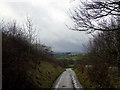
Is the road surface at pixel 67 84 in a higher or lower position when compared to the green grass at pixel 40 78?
lower

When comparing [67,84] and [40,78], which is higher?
[40,78]

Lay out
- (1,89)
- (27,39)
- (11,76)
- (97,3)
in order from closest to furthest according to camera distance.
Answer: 1. (1,89)
2. (11,76)
3. (97,3)
4. (27,39)

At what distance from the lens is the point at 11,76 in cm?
527

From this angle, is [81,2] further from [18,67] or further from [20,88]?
[20,88]

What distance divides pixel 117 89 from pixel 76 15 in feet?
16.0

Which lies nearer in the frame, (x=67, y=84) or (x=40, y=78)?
(x=40, y=78)

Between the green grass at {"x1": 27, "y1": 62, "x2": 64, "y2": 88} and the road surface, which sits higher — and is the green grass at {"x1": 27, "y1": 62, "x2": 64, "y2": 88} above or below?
above

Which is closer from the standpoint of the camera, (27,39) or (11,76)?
(11,76)

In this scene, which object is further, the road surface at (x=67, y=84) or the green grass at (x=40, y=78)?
the road surface at (x=67, y=84)

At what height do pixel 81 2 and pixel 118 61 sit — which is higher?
pixel 81 2

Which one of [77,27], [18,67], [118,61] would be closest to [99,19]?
[77,27]

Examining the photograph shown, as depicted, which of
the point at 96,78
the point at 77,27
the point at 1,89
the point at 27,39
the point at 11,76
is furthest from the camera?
the point at 27,39

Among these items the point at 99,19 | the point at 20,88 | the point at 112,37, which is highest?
the point at 99,19

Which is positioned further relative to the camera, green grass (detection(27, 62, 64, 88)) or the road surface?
the road surface
